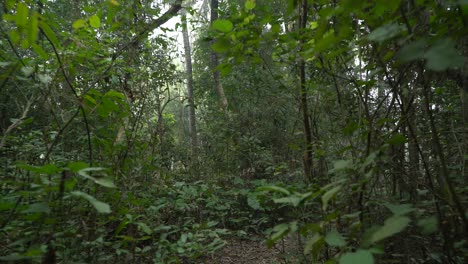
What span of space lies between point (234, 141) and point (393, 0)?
5.92 m

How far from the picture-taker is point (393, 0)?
956 mm

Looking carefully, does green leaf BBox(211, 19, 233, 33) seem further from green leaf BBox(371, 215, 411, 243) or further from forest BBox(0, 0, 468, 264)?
green leaf BBox(371, 215, 411, 243)

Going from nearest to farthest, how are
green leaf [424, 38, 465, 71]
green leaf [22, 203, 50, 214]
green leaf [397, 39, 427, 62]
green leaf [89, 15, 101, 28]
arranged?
green leaf [424, 38, 465, 71] → green leaf [397, 39, 427, 62] → green leaf [22, 203, 50, 214] → green leaf [89, 15, 101, 28]

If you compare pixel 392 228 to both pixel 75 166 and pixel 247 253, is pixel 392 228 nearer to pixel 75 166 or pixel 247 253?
pixel 75 166

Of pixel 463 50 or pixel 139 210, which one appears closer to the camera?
pixel 463 50

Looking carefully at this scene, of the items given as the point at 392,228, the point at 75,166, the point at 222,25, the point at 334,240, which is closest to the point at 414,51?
the point at 392,228

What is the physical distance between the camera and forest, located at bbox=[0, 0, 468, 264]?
4.54 feet

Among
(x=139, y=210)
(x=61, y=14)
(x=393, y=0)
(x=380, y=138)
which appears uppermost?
(x=61, y=14)

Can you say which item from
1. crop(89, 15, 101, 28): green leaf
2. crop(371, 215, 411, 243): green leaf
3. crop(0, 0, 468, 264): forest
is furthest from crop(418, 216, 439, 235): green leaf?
crop(89, 15, 101, 28): green leaf

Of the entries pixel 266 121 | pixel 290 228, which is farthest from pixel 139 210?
pixel 266 121

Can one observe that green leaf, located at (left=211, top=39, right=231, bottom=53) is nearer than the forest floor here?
Yes

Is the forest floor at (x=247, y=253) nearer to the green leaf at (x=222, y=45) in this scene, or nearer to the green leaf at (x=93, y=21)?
the green leaf at (x=222, y=45)

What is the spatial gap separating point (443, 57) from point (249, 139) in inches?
219

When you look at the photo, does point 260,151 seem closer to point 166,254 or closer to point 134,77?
point 134,77
